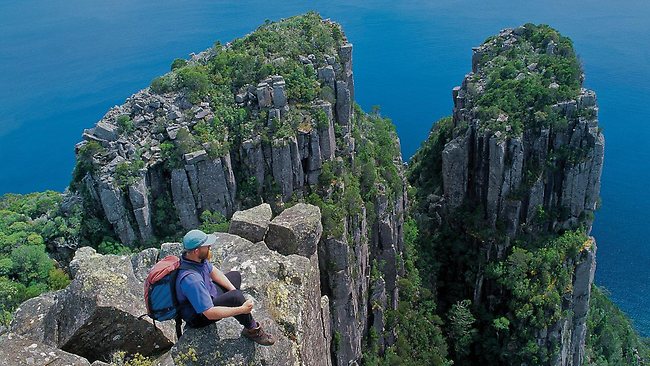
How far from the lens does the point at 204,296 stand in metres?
11.4

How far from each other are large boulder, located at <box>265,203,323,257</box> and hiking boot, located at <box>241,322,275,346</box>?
17.2ft

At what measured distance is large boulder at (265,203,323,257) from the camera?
17125mm

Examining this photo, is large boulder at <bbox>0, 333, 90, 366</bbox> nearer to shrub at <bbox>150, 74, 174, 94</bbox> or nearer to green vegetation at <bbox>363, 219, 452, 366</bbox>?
shrub at <bbox>150, 74, 174, 94</bbox>

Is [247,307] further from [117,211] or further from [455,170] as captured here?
[455,170]

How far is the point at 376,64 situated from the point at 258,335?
125821 millimetres

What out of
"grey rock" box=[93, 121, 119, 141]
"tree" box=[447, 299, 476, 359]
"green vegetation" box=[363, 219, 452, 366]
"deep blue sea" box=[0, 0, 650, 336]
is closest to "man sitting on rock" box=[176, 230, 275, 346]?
"grey rock" box=[93, 121, 119, 141]

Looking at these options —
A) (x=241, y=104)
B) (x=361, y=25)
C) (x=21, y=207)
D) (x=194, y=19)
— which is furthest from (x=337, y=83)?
(x=194, y=19)

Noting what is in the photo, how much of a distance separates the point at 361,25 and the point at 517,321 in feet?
369

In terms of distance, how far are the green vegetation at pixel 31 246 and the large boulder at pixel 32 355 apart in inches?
734

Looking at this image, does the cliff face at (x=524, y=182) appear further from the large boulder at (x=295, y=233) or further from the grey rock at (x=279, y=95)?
the large boulder at (x=295, y=233)

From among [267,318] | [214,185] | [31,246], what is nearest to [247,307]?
[267,318]

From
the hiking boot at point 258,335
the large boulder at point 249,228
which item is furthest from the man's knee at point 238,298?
the large boulder at point 249,228

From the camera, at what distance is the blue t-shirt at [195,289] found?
445 inches

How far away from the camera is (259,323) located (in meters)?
12.2
